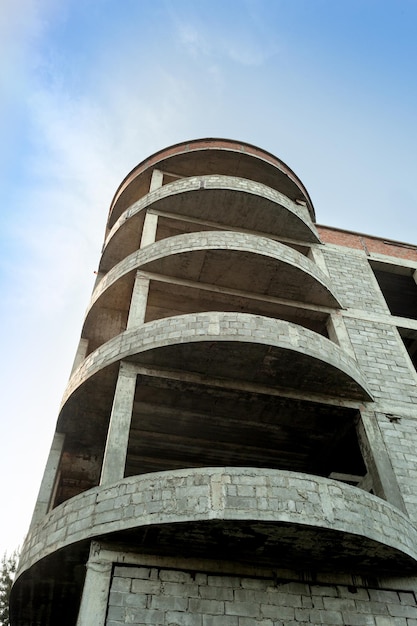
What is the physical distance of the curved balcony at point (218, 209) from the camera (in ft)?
37.0

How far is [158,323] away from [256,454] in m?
3.44

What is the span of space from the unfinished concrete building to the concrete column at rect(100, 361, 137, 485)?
0.07ft

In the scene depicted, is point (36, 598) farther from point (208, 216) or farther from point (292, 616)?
point (208, 216)

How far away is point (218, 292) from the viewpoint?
31.7ft

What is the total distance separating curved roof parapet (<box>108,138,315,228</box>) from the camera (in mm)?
13133

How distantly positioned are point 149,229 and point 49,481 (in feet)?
19.0

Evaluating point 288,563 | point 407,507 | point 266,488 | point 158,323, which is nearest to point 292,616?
point 288,563

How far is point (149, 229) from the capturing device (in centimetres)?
1078

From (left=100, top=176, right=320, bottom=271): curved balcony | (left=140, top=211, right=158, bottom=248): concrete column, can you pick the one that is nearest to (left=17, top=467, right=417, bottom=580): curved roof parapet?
(left=140, top=211, right=158, bottom=248): concrete column

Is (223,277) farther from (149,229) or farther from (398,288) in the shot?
(398,288)

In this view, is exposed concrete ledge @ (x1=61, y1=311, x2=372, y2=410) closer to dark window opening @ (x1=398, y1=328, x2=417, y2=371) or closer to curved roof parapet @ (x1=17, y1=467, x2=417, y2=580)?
curved roof parapet @ (x1=17, y1=467, x2=417, y2=580)

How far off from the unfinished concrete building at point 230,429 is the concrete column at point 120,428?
0.02m

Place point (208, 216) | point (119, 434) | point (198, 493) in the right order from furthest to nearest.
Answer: point (208, 216)
point (119, 434)
point (198, 493)

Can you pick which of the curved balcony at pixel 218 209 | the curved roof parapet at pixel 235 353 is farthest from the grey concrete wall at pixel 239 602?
the curved balcony at pixel 218 209
